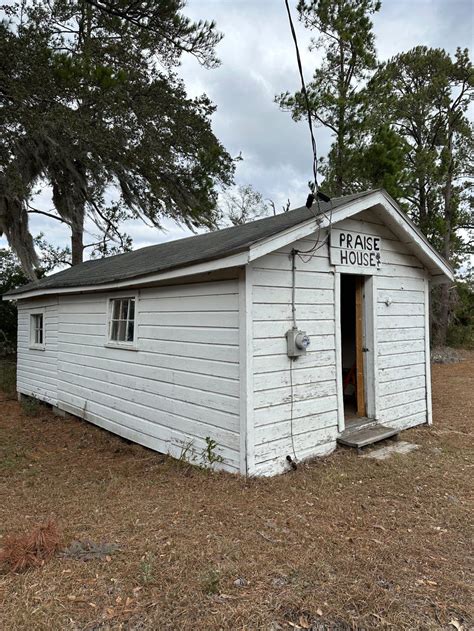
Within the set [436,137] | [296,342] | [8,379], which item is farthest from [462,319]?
[8,379]

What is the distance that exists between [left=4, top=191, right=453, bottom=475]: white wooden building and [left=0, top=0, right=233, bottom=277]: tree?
317 centimetres

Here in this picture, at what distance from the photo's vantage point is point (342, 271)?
5285 millimetres

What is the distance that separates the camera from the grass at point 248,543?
234 cm

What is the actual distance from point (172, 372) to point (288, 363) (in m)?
1.48

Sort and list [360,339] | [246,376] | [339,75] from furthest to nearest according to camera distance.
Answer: [339,75] < [360,339] < [246,376]

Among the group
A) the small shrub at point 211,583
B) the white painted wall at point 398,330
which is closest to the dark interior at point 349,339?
the white painted wall at point 398,330

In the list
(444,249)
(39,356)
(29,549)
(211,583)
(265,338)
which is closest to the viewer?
(211,583)

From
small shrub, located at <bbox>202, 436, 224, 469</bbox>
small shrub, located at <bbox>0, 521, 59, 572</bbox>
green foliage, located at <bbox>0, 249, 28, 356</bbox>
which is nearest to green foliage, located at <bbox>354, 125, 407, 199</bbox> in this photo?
small shrub, located at <bbox>202, 436, 224, 469</bbox>

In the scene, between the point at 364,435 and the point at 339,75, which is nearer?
the point at 364,435

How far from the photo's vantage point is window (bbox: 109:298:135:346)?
6.11 m

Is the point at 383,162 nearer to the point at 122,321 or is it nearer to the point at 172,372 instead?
the point at 122,321

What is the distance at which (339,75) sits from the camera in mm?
14156

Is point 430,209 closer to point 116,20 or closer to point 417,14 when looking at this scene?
point 417,14

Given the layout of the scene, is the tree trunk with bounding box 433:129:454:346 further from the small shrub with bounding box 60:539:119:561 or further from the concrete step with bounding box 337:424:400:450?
the small shrub with bounding box 60:539:119:561
